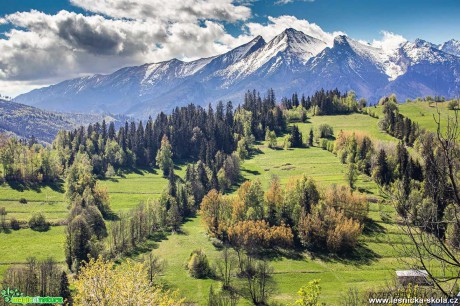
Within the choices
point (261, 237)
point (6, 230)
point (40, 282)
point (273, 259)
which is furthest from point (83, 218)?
point (273, 259)

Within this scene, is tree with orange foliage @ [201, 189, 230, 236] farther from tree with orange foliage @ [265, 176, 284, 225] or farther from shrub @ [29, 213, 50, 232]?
shrub @ [29, 213, 50, 232]

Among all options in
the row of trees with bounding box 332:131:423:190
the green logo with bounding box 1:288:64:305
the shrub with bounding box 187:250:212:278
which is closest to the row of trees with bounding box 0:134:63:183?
the shrub with bounding box 187:250:212:278

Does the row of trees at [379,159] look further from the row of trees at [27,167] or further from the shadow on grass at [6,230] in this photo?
the row of trees at [27,167]

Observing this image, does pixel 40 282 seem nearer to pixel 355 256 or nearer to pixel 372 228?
pixel 355 256

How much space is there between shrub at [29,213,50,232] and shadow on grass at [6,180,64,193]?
42222mm

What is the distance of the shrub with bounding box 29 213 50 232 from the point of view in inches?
5399

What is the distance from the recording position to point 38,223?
455 ft

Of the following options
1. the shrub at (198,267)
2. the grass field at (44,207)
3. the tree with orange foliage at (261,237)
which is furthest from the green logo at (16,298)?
the tree with orange foliage at (261,237)

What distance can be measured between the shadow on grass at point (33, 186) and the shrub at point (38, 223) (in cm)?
4222

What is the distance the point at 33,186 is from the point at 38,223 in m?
49.3

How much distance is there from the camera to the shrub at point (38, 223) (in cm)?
13712

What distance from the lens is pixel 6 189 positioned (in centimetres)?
17288

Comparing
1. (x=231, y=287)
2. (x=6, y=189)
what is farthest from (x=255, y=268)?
(x=6, y=189)

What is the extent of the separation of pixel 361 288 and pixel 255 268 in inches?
1076
